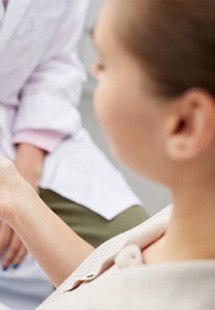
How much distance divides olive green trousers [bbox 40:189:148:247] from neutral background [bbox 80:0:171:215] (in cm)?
54

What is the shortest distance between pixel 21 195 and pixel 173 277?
0.99 feet

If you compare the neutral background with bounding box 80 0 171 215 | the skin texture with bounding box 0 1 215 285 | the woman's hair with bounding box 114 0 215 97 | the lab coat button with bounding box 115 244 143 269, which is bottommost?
the neutral background with bounding box 80 0 171 215

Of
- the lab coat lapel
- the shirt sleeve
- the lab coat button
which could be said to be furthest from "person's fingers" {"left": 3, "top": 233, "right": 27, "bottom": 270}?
the lab coat button

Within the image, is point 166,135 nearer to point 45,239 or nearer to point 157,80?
point 157,80

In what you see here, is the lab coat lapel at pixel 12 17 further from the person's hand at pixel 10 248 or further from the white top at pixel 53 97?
the person's hand at pixel 10 248

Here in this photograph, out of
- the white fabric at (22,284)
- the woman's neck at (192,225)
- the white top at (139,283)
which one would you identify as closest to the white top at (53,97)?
the white fabric at (22,284)

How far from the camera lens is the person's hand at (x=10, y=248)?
105 cm

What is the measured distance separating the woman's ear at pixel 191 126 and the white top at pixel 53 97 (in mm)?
596

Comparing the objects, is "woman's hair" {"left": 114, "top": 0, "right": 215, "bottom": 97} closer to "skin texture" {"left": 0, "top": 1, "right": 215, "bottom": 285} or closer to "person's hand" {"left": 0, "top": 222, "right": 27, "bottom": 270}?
"skin texture" {"left": 0, "top": 1, "right": 215, "bottom": 285}

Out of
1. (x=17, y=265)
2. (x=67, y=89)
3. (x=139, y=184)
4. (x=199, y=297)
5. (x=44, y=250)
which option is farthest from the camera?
(x=139, y=184)

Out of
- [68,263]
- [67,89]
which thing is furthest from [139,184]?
[68,263]

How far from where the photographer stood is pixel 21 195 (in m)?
0.81

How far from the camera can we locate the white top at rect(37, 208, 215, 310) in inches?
21.4

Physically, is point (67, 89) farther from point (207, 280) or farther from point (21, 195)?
point (207, 280)
